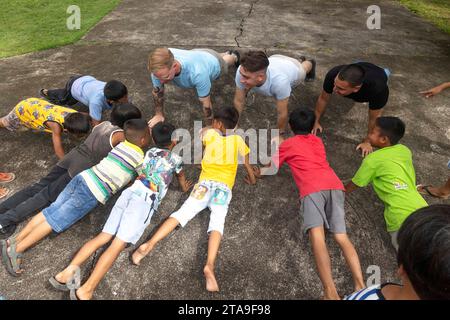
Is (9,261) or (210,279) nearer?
(210,279)

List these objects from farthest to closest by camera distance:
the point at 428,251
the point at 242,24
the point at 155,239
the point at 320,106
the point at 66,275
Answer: the point at 242,24 → the point at 320,106 → the point at 155,239 → the point at 66,275 → the point at 428,251

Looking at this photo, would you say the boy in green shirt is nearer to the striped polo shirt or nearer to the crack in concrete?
the striped polo shirt

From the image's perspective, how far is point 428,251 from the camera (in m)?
1.26

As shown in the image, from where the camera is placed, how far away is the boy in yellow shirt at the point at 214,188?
281 centimetres

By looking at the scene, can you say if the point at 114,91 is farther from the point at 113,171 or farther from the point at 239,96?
the point at 239,96

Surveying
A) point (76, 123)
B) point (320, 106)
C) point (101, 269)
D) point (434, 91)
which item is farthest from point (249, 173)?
point (434, 91)

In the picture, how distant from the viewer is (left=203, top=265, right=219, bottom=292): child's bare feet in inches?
101

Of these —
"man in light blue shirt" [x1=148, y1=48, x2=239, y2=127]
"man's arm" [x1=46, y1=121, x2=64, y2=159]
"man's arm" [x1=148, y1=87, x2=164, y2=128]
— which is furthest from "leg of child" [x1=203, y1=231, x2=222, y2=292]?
"man's arm" [x1=46, y1=121, x2=64, y2=159]

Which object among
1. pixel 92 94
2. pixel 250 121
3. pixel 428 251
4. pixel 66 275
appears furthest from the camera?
pixel 250 121

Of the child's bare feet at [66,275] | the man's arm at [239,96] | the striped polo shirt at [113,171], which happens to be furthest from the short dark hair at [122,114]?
the child's bare feet at [66,275]

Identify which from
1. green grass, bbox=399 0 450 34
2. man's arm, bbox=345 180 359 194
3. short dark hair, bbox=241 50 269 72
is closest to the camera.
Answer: man's arm, bbox=345 180 359 194

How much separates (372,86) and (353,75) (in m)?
0.39

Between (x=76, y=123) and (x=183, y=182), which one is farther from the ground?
(x=76, y=123)

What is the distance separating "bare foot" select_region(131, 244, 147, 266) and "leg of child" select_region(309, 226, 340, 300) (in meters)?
1.48
